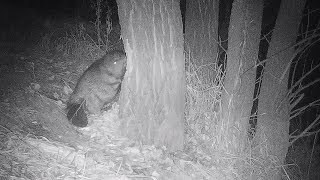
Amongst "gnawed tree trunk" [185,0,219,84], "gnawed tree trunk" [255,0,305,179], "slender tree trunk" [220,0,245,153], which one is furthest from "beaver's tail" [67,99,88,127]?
"gnawed tree trunk" [255,0,305,179]

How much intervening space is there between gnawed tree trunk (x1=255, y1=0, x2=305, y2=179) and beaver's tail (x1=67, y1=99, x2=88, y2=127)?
2936 millimetres

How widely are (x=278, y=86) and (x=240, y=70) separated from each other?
2.36ft

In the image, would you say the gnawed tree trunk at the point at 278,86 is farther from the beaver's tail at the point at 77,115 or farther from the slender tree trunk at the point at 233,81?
the beaver's tail at the point at 77,115

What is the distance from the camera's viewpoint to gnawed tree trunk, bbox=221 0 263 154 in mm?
4520

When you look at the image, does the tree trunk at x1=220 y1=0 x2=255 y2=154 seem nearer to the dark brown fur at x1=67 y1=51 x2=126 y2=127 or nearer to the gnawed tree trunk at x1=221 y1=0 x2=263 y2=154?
the gnawed tree trunk at x1=221 y1=0 x2=263 y2=154

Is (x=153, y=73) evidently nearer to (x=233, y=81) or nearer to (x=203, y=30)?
(x=233, y=81)

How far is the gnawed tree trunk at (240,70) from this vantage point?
452 cm

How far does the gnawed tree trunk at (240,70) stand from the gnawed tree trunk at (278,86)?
278 mm

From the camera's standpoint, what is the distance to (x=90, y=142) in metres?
4.20

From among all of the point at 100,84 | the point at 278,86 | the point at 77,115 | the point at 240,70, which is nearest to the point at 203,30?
the point at 240,70

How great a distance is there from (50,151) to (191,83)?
265 cm

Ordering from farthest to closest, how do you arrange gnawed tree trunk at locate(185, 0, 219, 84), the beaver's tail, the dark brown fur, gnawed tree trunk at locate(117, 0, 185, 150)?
gnawed tree trunk at locate(185, 0, 219, 84) → the dark brown fur → the beaver's tail → gnawed tree trunk at locate(117, 0, 185, 150)

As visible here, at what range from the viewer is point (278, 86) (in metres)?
4.80

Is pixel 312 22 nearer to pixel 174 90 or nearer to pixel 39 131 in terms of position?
pixel 174 90
